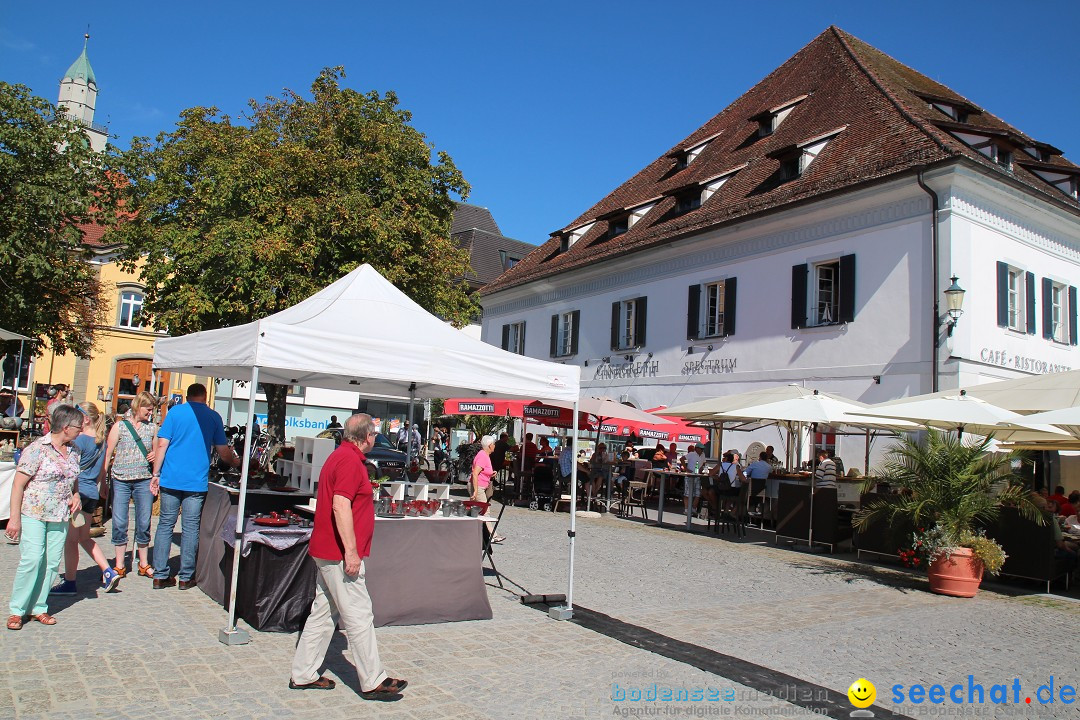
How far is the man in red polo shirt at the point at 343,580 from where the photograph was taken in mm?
4809

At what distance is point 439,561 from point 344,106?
15206 millimetres

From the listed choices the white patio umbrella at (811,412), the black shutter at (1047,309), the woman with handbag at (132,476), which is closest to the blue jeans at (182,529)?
the woman with handbag at (132,476)

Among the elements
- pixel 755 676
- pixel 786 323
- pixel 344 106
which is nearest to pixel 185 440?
pixel 755 676

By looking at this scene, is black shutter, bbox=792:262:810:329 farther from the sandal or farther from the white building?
the sandal

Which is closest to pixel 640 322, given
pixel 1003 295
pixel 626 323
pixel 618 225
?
pixel 626 323

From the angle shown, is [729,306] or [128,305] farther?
[128,305]

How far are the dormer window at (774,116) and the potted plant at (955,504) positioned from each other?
16.6 metres

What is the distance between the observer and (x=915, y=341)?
56.9 ft

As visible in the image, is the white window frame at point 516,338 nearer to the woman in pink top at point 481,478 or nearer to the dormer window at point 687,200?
the dormer window at point 687,200

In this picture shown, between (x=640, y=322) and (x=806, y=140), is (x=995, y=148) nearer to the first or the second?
(x=806, y=140)

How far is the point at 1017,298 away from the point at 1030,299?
37 cm

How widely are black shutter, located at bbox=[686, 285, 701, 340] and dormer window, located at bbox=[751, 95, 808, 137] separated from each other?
5.75m

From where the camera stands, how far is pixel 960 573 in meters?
9.69

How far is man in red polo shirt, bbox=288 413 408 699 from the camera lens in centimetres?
481
